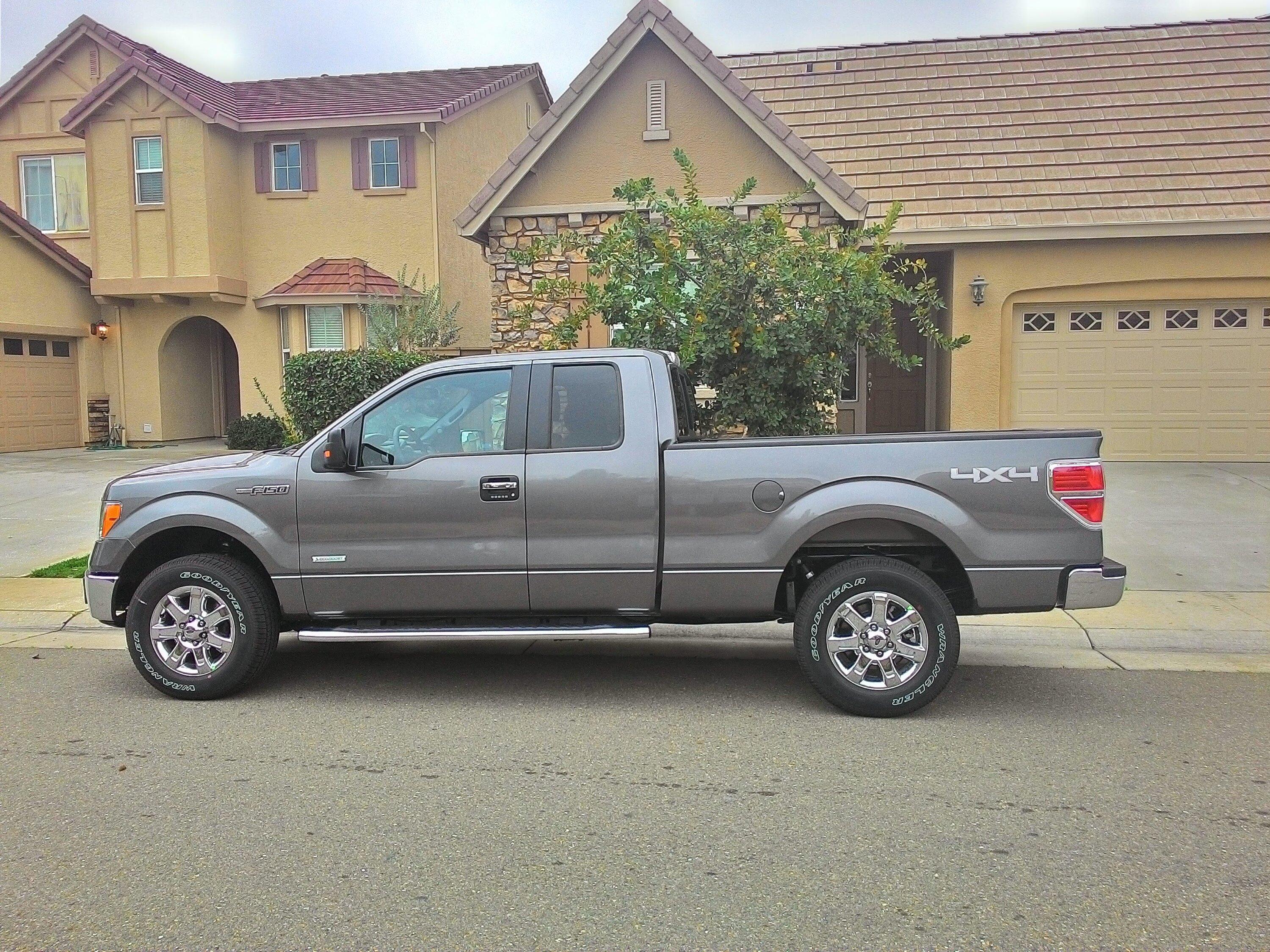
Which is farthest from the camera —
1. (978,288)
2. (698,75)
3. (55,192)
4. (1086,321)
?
(55,192)

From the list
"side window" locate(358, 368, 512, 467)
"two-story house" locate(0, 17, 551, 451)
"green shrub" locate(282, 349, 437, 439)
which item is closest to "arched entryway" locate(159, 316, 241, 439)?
"two-story house" locate(0, 17, 551, 451)

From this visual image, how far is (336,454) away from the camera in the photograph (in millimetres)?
5559

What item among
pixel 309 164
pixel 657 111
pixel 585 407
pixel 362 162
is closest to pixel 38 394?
pixel 309 164

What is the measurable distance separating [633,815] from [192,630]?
297cm

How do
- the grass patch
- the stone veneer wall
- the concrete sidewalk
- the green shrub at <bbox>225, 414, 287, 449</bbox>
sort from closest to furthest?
the concrete sidewalk → the grass patch → the stone veneer wall → the green shrub at <bbox>225, 414, 287, 449</bbox>

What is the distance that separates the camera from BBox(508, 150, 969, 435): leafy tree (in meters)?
8.32

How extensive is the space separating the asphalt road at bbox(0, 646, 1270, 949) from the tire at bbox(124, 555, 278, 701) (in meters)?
0.17

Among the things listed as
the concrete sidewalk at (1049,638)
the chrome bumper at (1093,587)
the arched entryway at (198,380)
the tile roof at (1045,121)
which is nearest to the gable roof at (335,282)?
the arched entryway at (198,380)

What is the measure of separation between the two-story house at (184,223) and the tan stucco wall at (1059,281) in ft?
34.3

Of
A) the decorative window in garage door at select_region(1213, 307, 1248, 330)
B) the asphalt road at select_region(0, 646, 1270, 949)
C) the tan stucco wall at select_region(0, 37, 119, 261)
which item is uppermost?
the tan stucco wall at select_region(0, 37, 119, 261)

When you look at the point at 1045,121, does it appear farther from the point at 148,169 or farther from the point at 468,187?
the point at 148,169

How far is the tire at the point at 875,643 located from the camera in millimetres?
5309

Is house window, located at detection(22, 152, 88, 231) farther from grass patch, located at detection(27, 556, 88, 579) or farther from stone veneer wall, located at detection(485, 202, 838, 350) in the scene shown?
grass patch, located at detection(27, 556, 88, 579)

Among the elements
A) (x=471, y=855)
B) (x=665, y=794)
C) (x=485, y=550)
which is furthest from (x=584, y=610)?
(x=471, y=855)
